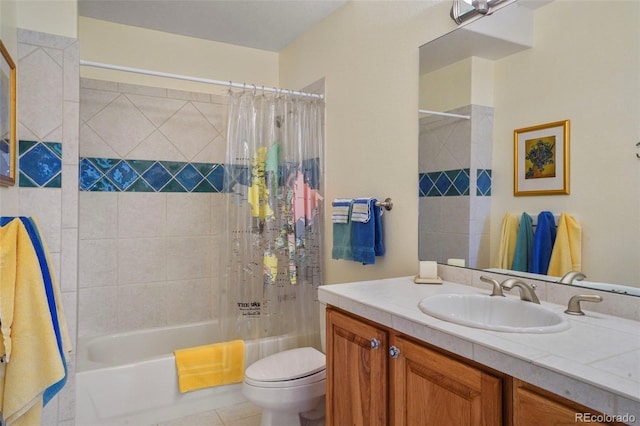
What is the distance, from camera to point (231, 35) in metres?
2.94

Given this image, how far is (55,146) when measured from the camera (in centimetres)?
184

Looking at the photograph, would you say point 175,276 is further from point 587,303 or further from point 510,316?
point 587,303

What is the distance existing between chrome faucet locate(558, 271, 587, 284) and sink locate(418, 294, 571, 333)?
0.48 feet

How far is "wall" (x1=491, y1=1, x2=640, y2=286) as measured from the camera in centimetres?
116

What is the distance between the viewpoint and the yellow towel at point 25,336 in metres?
1.31

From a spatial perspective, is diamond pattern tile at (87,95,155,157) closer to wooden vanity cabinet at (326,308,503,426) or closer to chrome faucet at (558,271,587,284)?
wooden vanity cabinet at (326,308,503,426)

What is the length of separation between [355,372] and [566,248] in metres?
0.85

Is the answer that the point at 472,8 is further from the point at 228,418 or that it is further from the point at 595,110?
the point at 228,418

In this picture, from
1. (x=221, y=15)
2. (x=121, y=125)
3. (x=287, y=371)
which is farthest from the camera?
(x=121, y=125)

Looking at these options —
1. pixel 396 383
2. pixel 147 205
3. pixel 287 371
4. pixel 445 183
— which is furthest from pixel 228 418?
pixel 445 183

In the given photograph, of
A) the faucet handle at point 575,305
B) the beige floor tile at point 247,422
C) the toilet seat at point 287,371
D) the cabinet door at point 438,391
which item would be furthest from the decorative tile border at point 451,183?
the beige floor tile at point 247,422

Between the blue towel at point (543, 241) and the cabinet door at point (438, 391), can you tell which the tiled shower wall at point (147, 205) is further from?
the blue towel at point (543, 241)

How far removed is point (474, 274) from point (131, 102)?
2516mm

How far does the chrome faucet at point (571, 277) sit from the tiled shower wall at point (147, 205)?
2009mm
